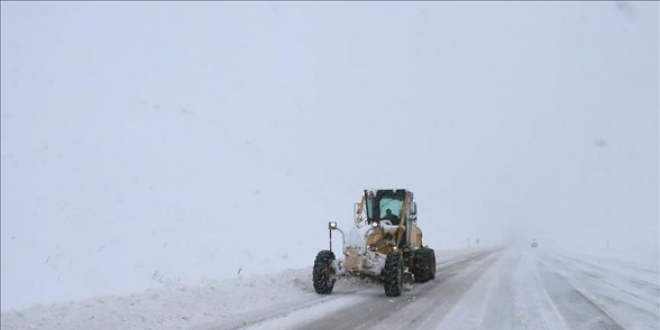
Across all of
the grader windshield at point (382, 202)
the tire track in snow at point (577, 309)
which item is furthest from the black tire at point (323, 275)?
the tire track in snow at point (577, 309)

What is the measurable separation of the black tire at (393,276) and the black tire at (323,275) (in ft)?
4.03

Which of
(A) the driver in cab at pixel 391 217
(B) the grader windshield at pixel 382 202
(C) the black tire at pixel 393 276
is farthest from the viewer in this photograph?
(B) the grader windshield at pixel 382 202

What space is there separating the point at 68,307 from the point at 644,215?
51294 millimetres

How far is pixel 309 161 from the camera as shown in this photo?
46281 mm

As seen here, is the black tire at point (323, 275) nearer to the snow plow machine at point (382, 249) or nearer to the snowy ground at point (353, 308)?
the snow plow machine at point (382, 249)

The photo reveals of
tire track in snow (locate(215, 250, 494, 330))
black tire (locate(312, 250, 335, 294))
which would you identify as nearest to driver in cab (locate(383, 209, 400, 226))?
tire track in snow (locate(215, 250, 494, 330))

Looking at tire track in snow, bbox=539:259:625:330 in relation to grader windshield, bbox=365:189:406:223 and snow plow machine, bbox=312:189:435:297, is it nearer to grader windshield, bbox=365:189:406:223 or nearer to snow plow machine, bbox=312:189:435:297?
snow plow machine, bbox=312:189:435:297

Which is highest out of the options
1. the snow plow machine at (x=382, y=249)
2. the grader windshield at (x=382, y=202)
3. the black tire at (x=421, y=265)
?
the grader windshield at (x=382, y=202)

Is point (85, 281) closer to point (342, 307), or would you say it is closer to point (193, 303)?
point (193, 303)

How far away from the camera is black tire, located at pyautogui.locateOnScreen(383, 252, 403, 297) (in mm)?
11878

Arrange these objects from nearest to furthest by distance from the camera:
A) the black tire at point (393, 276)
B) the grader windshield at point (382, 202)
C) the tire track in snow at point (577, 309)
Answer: the tire track in snow at point (577, 309)
the black tire at point (393, 276)
the grader windshield at point (382, 202)

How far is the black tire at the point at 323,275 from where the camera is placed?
12.1 meters

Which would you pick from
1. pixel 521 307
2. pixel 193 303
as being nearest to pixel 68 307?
pixel 193 303

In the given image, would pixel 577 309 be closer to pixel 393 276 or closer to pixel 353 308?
pixel 393 276
